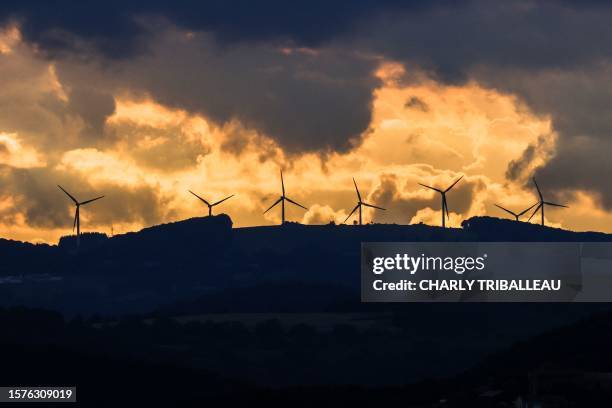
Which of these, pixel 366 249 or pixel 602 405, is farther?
pixel 602 405

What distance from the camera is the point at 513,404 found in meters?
192

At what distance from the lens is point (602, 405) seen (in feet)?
634

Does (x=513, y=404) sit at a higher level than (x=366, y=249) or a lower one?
lower

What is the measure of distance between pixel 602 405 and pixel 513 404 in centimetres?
1371

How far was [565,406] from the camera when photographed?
607 feet

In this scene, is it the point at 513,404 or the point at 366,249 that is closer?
the point at 366,249

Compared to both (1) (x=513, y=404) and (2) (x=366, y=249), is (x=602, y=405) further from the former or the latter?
(2) (x=366, y=249)

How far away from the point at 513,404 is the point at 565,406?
30.4 ft

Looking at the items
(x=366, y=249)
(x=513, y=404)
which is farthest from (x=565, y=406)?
(x=366, y=249)

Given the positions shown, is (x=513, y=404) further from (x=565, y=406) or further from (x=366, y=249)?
(x=366, y=249)

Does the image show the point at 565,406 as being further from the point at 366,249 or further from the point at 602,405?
the point at 366,249

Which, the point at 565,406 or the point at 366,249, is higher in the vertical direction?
the point at 366,249

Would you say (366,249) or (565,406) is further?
(565,406)

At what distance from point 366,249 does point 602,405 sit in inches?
1981
